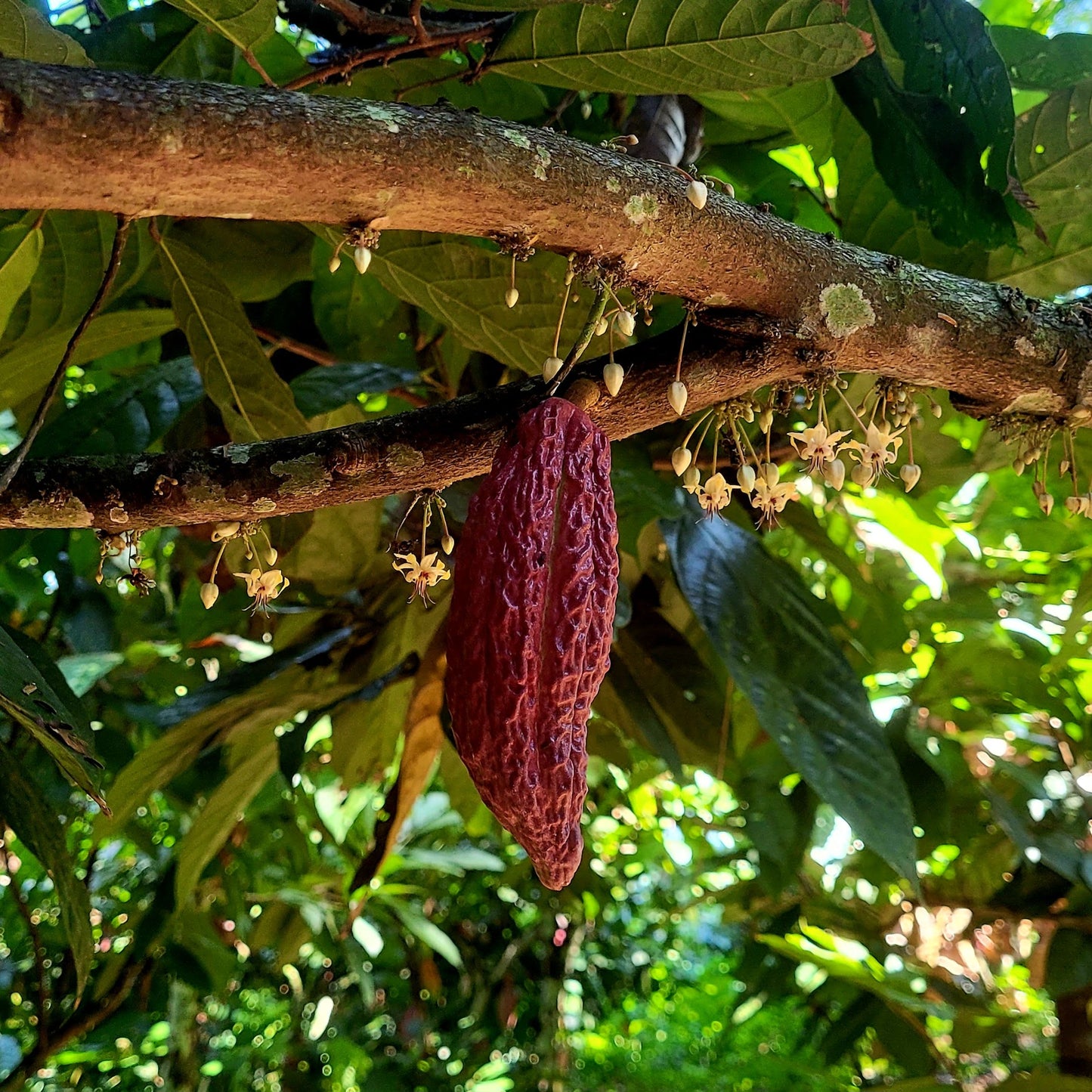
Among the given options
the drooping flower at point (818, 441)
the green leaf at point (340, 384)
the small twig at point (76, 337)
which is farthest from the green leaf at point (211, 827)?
the drooping flower at point (818, 441)

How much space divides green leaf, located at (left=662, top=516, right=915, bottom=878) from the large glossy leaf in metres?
0.38

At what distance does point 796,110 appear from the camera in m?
0.91

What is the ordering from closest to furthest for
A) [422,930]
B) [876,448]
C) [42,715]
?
[42,715] < [876,448] < [422,930]

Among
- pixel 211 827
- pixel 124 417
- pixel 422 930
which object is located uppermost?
pixel 124 417

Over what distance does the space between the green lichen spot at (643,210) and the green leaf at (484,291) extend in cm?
25

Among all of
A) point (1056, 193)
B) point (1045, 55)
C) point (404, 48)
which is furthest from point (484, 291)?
point (1045, 55)

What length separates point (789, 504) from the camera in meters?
1.30

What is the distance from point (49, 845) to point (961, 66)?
91 cm

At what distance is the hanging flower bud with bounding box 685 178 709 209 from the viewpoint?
50 cm

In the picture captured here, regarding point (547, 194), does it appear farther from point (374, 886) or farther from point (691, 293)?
point (374, 886)

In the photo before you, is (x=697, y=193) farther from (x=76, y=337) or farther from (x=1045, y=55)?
(x=1045, y=55)

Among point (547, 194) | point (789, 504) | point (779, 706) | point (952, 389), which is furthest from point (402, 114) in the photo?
point (789, 504)

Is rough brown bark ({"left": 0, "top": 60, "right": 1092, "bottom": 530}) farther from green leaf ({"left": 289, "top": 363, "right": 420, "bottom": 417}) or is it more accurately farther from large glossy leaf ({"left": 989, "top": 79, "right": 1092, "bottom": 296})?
green leaf ({"left": 289, "top": 363, "right": 420, "bottom": 417})

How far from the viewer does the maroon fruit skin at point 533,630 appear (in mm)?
472
